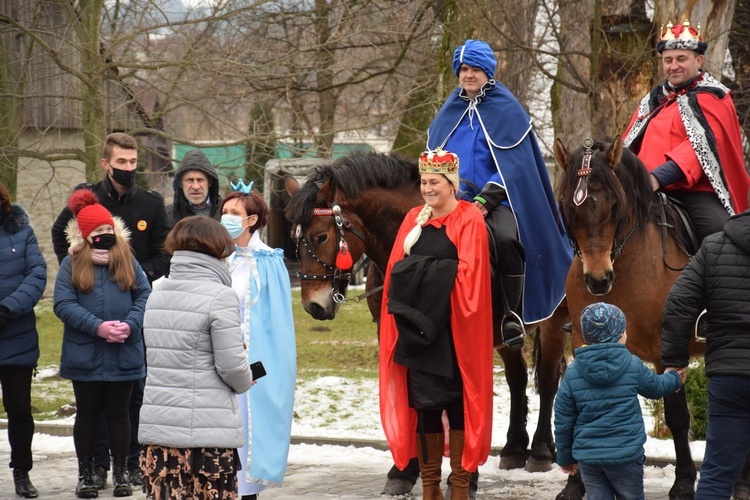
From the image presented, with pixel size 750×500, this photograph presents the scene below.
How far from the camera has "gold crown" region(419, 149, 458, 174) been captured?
591 centimetres

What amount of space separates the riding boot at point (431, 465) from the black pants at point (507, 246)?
1.20 metres

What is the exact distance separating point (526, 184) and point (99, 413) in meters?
3.27

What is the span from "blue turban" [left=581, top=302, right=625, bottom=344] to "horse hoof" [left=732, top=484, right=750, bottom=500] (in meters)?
2.15

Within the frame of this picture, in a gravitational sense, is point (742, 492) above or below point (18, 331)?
below

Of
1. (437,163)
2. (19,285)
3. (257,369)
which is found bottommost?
(257,369)

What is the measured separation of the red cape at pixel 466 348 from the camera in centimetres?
586

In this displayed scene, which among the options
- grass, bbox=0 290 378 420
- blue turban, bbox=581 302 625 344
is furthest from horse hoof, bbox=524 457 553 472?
Result: grass, bbox=0 290 378 420

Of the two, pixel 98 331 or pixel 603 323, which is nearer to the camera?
pixel 603 323

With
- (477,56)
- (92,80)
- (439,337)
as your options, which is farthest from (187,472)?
(92,80)

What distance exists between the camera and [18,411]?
7090 mm

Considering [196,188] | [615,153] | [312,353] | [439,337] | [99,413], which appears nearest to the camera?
[439,337]

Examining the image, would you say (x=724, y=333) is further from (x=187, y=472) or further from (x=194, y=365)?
(x=187, y=472)

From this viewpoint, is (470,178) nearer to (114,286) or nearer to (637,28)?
(114,286)

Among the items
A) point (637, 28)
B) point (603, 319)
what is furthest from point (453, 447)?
point (637, 28)
